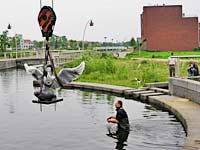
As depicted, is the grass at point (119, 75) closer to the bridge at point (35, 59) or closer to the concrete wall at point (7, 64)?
the bridge at point (35, 59)

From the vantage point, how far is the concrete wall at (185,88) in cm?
1709

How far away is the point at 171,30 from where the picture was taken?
269 feet

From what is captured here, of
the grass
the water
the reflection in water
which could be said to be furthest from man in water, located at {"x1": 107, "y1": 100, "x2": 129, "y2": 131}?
the grass

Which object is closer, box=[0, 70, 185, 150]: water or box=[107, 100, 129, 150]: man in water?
box=[0, 70, 185, 150]: water

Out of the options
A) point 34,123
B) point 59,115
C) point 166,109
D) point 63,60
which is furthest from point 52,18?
point 63,60

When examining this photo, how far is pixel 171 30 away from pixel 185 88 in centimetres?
6481

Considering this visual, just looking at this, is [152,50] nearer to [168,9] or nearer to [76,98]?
[168,9]

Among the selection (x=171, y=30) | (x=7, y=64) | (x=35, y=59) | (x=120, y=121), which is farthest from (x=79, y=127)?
(x=171, y=30)

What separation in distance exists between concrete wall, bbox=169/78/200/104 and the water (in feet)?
5.01

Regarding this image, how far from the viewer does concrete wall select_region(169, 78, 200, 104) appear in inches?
673

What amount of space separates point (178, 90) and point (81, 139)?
7.82 m

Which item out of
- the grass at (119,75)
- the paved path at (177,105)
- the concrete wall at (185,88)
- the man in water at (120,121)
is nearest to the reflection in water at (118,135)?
the man in water at (120,121)

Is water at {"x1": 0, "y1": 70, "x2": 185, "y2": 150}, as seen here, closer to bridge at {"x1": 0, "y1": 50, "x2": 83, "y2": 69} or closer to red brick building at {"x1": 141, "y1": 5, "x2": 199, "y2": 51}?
bridge at {"x1": 0, "y1": 50, "x2": 83, "y2": 69}

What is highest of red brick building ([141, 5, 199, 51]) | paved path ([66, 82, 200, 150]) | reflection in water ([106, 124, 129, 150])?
red brick building ([141, 5, 199, 51])
